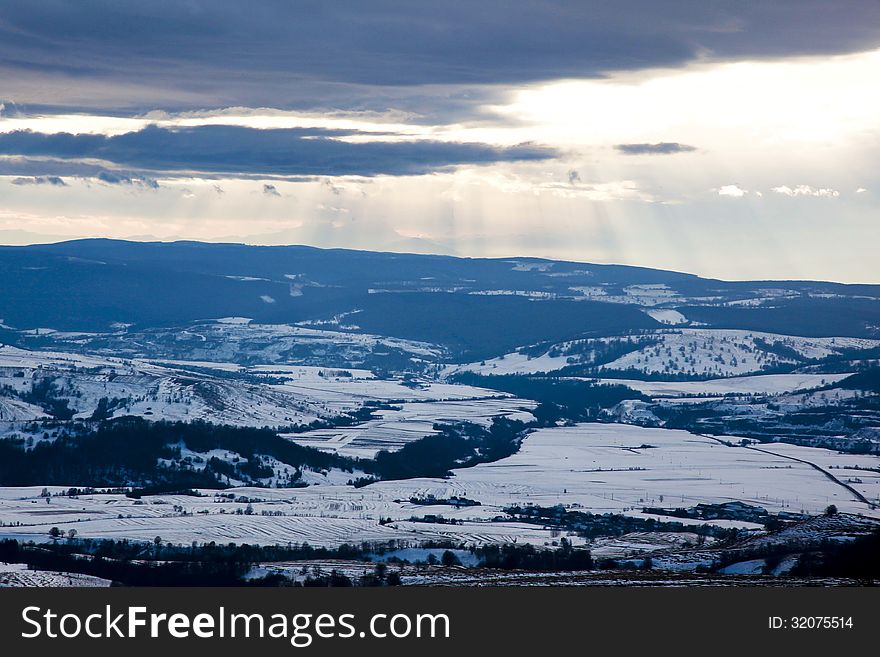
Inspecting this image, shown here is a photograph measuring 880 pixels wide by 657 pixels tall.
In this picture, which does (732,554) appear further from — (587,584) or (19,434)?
(19,434)

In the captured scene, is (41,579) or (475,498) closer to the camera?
(41,579)

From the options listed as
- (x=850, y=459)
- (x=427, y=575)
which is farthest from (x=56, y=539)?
(x=850, y=459)

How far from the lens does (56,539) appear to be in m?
113

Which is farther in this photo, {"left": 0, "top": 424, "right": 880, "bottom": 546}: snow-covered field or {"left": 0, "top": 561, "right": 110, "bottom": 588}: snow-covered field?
{"left": 0, "top": 424, "right": 880, "bottom": 546}: snow-covered field

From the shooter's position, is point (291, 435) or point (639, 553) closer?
point (639, 553)

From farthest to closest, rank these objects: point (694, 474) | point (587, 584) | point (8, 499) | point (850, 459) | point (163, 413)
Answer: point (163, 413) < point (850, 459) < point (694, 474) < point (8, 499) < point (587, 584)

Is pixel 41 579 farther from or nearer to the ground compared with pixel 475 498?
farther from the ground

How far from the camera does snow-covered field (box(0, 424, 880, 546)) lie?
391 ft

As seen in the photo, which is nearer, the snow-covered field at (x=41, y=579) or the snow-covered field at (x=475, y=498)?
the snow-covered field at (x=41, y=579)

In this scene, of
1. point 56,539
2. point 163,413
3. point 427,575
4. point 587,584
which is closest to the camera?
point 587,584

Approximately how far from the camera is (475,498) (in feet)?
480

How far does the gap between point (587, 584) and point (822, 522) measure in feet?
124

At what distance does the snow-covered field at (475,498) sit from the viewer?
119 meters

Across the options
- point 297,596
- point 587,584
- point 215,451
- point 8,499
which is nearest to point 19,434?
point 215,451
